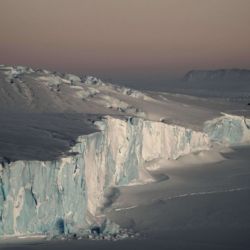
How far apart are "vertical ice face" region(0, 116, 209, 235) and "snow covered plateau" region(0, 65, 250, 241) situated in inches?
1.1

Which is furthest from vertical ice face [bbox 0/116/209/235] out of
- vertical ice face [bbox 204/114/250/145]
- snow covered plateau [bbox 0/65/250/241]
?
vertical ice face [bbox 204/114/250/145]

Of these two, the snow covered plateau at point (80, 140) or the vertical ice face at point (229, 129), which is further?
the vertical ice face at point (229, 129)

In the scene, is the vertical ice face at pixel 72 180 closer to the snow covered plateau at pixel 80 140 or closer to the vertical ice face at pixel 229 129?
the snow covered plateau at pixel 80 140

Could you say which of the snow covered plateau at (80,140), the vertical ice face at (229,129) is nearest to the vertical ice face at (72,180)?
the snow covered plateau at (80,140)

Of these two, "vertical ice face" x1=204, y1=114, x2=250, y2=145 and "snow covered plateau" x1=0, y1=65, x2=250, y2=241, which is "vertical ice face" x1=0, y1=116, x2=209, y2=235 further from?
"vertical ice face" x1=204, y1=114, x2=250, y2=145

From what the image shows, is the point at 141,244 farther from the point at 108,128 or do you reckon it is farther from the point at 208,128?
the point at 208,128

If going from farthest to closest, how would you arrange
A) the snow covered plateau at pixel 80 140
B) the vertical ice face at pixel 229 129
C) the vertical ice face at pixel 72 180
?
1. the vertical ice face at pixel 229 129
2. the snow covered plateau at pixel 80 140
3. the vertical ice face at pixel 72 180

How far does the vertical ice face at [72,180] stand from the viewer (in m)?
18.1

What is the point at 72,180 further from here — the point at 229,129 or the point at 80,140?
the point at 229,129

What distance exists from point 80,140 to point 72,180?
7.48 ft

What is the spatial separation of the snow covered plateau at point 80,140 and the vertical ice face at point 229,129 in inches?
2.3

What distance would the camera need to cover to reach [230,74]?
384ft

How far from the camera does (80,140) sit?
879 inches

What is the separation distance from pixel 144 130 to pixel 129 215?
1001 centimetres
